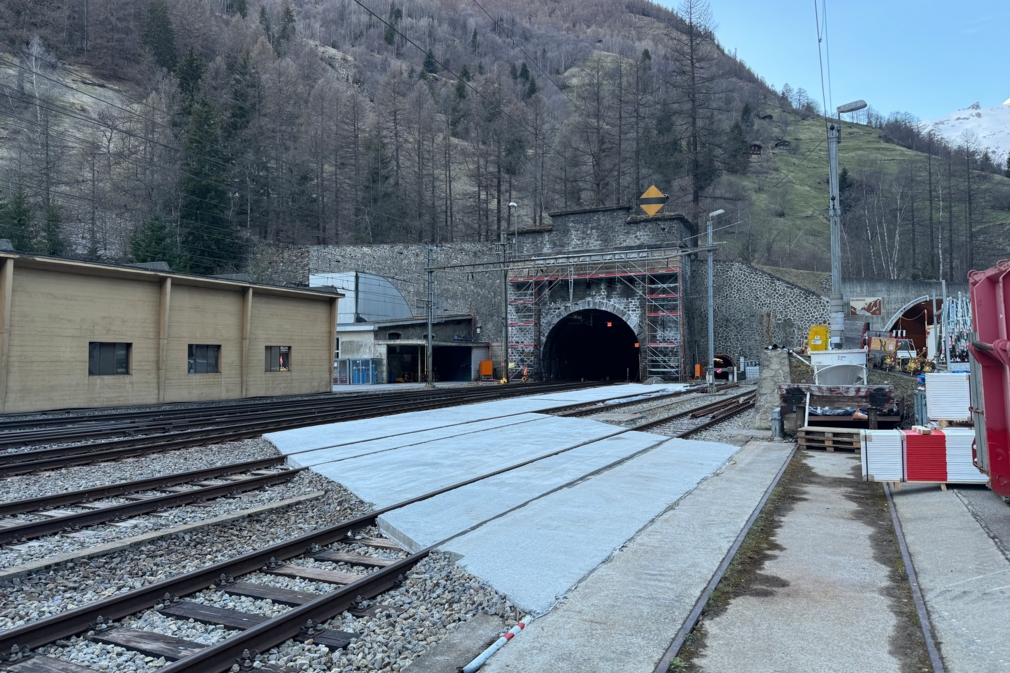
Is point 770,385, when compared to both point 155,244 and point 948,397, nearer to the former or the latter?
point 948,397

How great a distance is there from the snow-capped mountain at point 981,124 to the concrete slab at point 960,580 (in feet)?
526

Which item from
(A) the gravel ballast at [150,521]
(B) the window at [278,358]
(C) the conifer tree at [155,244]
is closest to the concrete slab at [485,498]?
(A) the gravel ballast at [150,521]

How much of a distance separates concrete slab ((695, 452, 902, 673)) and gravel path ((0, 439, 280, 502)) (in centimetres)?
788

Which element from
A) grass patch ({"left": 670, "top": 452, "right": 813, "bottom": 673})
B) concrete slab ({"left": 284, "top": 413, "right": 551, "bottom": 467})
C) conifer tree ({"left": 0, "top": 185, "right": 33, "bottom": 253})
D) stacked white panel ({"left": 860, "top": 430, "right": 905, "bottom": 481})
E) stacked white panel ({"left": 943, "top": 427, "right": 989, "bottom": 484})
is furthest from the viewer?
conifer tree ({"left": 0, "top": 185, "right": 33, "bottom": 253})

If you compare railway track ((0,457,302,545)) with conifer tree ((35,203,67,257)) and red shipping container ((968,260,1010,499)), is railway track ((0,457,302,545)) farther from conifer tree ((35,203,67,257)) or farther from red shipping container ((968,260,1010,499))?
conifer tree ((35,203,67,257))

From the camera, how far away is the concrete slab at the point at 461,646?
3932 millimetres

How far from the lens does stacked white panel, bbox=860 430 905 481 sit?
336 inches

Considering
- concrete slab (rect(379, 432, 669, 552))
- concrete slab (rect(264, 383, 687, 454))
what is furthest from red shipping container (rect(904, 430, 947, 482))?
concrete slab (rect(264, 383, 687, 454))

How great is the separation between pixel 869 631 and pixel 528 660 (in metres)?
2.30

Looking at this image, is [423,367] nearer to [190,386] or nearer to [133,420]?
[190,386]

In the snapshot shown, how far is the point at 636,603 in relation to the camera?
4848 millimetres

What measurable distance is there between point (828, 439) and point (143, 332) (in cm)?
2068

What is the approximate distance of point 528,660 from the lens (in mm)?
3963

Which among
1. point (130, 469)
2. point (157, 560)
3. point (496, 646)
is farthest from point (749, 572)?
point (130, 469)
